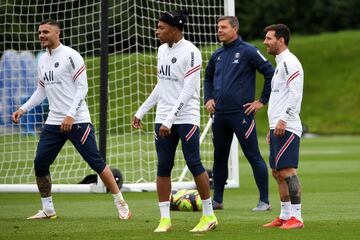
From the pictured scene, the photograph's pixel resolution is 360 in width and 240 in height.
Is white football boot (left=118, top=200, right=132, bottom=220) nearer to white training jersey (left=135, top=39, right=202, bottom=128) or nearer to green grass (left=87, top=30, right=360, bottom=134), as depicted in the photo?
white training jersey (left=135, top=39, right=202, bottom=128)

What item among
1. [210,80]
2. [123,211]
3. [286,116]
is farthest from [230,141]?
[286,116]

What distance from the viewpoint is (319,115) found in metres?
47.7

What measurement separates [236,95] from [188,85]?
2.70 metres

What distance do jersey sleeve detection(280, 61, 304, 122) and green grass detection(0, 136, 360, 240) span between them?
3.89 feet

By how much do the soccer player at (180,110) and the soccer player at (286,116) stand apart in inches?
32.6

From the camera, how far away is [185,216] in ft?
42.4

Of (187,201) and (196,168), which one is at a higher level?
(196,168)

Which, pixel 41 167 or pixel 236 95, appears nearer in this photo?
pixel 41 167

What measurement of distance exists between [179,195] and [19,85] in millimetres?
5267

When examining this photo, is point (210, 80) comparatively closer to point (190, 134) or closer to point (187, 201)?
point (187, 201)

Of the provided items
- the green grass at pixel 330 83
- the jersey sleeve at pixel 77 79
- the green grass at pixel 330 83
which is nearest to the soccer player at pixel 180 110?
the jersey sleeve at pixel 77 79

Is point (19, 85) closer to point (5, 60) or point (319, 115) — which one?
point (5, 60)

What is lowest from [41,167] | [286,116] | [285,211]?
[285,211]

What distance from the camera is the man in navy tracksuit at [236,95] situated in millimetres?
13445
